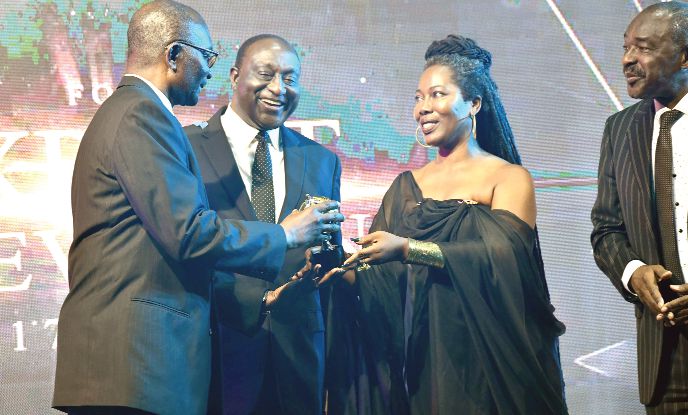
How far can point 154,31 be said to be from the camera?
296 cm

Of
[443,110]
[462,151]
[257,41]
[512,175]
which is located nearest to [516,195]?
[512,175]

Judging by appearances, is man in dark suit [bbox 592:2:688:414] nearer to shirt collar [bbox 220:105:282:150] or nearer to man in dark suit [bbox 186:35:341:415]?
man in dark suit [bbox 186:35:341:415]

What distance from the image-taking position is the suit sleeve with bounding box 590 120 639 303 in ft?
10.4

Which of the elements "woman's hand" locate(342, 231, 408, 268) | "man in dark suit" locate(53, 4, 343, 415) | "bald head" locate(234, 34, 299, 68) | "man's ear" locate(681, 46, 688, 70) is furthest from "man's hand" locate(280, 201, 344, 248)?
"man's ear" locate(681, 46, 688, 70)

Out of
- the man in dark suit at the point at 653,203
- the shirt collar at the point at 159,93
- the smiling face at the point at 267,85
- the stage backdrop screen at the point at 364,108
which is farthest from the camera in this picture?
the stage backdrop screen at the point at 364,108

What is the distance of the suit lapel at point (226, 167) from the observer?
348cm

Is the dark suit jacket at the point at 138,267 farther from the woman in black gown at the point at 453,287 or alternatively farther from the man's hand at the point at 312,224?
the woman in black gown at the point at 453,287

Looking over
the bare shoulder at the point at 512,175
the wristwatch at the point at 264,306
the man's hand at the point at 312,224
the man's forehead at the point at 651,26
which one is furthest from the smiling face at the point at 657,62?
the wristwatch at the point at 264,306

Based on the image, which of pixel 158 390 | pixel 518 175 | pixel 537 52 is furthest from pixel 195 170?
pixel 537 52

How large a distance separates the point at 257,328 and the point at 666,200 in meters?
1.49

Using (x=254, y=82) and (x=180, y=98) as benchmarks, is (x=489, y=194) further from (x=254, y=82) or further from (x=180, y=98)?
(x=180, y=98)

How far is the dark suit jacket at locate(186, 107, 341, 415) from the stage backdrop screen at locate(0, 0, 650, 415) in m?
1.21

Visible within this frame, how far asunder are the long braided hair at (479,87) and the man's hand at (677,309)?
1027mm

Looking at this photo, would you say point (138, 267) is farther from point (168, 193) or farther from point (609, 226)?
point (609, 226)
